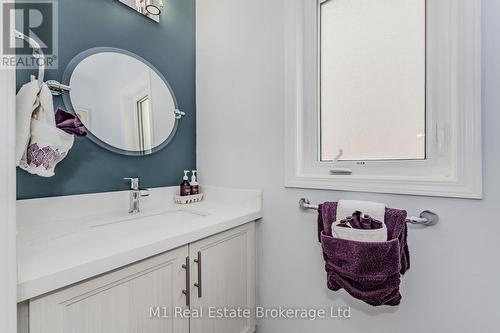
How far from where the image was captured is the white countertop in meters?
0.58

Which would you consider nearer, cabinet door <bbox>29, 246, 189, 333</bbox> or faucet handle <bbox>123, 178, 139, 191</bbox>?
cabinet door <bbox>29, 246, 189, 333</bbox>

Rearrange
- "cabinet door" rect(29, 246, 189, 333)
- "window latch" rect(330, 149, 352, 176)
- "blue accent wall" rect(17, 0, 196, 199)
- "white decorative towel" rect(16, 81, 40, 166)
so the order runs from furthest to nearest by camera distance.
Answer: "window latch" rect(330, 149, 352, 176), "blue accent wall" rect(17, 0, 196, 199), "white decorative towel" rect(16, 81, 40, 166), "cabinet door" rect(29, 246, 189, 333)

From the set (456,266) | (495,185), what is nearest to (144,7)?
(495,185)

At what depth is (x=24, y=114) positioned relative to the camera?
738 mm

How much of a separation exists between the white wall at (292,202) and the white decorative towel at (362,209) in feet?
0.34

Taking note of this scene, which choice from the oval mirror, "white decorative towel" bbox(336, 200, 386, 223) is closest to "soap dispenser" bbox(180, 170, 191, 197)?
the oval mirror

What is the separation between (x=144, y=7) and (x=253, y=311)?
1713mm

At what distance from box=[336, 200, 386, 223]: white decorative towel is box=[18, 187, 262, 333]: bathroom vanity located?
45cm

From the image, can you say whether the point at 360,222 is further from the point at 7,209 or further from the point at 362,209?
the point at 7,209

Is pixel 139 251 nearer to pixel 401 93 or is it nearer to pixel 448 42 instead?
pixel 401 93

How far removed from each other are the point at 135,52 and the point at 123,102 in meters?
0.28

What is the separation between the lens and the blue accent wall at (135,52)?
100 centimetres

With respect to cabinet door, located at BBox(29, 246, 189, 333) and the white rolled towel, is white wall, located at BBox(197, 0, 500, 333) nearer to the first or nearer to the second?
the white rolled towel

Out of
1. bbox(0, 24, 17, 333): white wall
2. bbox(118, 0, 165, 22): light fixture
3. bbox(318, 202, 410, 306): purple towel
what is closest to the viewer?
bbox(0, 24, 17, 333): white wall
